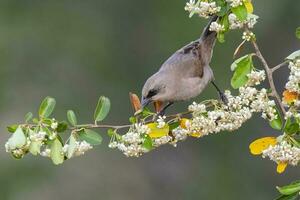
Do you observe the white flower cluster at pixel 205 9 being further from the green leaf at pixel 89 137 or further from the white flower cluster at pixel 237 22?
the green leaf at pixel 89 137

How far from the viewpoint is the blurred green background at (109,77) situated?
10727 mm

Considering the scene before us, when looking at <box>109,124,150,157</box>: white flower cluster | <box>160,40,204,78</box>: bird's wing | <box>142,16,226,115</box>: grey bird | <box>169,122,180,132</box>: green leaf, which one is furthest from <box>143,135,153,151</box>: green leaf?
<box>160,40,204,78</box>: bird's wing

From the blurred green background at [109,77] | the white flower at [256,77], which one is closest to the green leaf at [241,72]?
the white flower at [256,77]

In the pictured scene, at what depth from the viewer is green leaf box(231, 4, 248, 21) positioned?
2.79 m

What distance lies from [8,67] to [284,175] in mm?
3718

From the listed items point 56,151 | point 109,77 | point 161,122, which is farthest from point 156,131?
point 109,77

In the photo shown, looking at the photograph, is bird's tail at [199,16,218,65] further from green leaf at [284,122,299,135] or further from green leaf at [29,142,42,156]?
green leaf at [29,142,42,156]

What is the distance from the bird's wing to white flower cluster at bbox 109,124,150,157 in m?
1.23

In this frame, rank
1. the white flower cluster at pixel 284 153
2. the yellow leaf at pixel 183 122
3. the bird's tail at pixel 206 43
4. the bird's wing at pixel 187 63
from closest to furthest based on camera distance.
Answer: the white flower cluster at pixel 284 153, the yellow leaf at pixel 183 122, the bird's tail at pixel 206 43, the bird's wing at pixel 187 63

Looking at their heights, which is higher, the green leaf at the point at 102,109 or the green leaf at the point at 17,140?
the green leaf at the point at 17,140

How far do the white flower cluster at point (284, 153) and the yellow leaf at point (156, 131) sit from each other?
36cm

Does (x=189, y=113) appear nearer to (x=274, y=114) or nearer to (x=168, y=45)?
(x=274, y=114)

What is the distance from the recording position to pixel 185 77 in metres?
4.03

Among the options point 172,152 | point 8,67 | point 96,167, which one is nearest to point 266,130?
point 172,152
